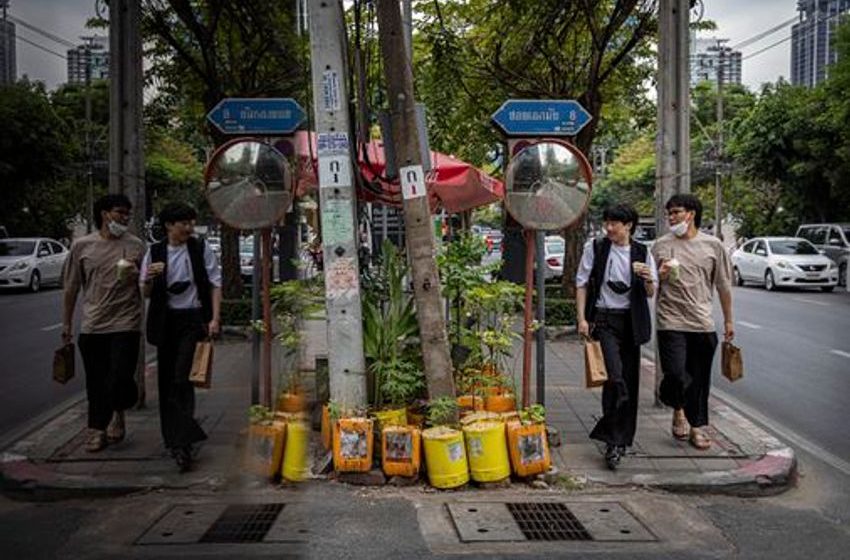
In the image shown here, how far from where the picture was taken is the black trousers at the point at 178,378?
566 centimetres

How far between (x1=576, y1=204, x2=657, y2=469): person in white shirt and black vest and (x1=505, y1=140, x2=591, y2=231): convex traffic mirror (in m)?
0.28

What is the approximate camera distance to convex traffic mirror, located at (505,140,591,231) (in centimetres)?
617

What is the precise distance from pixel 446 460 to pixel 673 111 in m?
3.75

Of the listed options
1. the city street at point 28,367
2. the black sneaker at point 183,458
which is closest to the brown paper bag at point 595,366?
the black sneaker at point 183,458

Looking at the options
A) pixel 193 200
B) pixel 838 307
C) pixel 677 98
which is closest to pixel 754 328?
pixel 838 307

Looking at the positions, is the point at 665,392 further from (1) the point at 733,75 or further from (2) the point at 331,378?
(1) the point at 733,75

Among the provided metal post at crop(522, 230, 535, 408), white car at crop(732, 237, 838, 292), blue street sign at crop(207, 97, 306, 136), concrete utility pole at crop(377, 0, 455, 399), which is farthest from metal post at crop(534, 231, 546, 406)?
white car at crop(732, 237, 838, 292)

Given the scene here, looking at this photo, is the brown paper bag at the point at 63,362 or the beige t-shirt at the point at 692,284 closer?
the brown paper bag at the point at 63,362

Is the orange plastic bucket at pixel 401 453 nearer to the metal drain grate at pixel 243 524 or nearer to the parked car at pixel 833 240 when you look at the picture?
the metal drain grate at pixel 243 524

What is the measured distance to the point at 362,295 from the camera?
6500mm

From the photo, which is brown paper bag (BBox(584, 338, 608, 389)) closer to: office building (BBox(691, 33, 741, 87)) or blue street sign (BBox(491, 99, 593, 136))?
blue street sign (BBox(491, 99, 593, 136))

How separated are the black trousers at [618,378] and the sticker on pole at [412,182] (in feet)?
4.70

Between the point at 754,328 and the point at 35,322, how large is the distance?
11608 mm

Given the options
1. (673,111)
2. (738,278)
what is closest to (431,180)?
(673,111)
